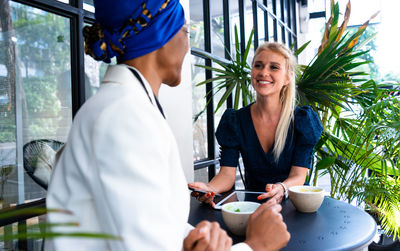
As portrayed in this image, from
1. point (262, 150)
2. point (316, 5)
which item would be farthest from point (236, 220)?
point (316, 5)

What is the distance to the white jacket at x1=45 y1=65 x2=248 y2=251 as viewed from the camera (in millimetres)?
536

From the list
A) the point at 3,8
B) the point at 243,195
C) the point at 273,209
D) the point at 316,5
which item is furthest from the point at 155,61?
the point at 316,5

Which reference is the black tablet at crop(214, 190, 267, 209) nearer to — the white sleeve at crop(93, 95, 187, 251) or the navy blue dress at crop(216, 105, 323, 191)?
the navy blue dress at crop(216, 105, 323, 191)

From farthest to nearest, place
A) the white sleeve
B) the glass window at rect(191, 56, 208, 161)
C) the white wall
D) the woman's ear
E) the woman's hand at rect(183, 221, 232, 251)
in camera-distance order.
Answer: the glass window at rect(191, 56, 208, 161) → the white wall → the woman's ear → the woman's hand at rect(183, 221, 232, 251) → the white sleeve

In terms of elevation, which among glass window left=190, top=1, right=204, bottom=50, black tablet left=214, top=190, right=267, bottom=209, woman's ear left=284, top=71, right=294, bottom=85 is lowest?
black tablet left=214, top=190, right=267, bottom=209

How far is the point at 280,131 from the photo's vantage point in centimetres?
195

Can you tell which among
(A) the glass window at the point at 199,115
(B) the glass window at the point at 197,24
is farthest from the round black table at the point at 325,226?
(B) the glass window at the point at 197,24

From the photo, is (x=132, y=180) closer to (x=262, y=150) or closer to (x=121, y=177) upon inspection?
(x=121, y=177)

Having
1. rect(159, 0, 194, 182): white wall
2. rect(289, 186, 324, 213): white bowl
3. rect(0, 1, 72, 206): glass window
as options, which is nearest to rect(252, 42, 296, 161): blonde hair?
rect(159, 0, 194, 182): white wall

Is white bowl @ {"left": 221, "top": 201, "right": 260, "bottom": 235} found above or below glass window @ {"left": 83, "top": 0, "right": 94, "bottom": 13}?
Answer: below

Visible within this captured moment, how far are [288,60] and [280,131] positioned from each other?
1.63 feet

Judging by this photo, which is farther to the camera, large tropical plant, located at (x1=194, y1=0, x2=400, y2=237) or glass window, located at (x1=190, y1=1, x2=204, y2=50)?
glass window, located at (x1=190, y1=1, x2=204, y2=50)

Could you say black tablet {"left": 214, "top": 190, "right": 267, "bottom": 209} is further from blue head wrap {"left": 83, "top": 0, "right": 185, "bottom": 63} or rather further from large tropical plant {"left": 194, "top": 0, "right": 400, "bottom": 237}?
large tropical plant {"left": 194, "top": 0, "right": 400, "bottom": 237}

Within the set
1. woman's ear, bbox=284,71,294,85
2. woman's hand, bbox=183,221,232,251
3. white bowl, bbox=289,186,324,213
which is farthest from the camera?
woman's ear, bbox=284,71,294,85
